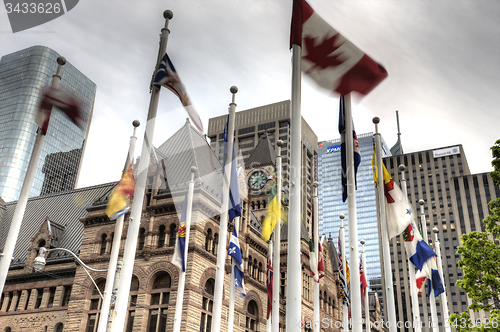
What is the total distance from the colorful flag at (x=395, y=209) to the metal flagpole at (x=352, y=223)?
159 inches

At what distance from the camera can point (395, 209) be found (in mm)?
22016

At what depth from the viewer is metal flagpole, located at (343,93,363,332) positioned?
17297 millimetres

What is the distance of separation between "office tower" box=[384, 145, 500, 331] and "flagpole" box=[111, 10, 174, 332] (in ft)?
465

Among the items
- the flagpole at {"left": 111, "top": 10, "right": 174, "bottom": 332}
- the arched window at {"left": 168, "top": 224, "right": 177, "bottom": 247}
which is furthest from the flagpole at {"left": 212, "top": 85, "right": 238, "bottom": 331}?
the arched window at {"left": 168, "top": 224, "right": 177, "bottom": 247}

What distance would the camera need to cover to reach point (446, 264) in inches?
6068

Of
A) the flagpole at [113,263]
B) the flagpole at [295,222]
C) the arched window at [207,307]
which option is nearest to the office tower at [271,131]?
the arched window at [207,307]

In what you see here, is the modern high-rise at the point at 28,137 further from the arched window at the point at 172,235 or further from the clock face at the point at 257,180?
the arched window at the point at 172,235

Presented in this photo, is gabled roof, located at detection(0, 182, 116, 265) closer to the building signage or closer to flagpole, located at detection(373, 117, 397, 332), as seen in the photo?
flagpole, located at detection(373, 117, 397, 332)

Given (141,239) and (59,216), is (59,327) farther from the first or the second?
(59,216)

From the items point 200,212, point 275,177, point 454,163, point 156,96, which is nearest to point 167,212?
point 200,212

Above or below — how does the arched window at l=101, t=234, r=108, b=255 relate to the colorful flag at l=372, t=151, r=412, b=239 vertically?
above

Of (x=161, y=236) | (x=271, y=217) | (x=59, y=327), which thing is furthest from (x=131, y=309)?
(x=271, y=217)

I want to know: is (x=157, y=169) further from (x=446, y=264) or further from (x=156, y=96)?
(x=446, y=264)

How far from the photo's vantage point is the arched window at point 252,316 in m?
43.0
